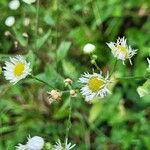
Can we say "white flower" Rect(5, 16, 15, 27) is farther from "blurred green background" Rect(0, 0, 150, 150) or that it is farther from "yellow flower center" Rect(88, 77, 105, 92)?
"yellow flower center" Rect(88, 77, 105, 92)

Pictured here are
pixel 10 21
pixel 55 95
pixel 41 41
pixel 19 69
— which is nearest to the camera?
pixel 55 95

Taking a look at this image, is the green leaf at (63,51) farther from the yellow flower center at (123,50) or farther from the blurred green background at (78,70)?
the yellow flower center at (123,50)

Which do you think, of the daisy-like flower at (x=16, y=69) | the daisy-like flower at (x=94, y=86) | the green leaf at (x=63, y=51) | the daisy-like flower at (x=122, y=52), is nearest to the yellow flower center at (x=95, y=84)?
the daisy-like flower at (x=94, y=86)

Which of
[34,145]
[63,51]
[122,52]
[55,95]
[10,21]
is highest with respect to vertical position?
[10,21]

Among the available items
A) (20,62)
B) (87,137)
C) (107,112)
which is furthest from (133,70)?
(20,62)

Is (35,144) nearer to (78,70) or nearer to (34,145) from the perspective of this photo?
(34,145)

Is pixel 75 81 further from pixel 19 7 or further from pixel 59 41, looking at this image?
pixel 19 7

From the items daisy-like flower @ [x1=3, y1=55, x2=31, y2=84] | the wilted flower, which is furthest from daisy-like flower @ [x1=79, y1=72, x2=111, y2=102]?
daisy-like flower @ [x1=3, y1=55, x2=31, y2=84]

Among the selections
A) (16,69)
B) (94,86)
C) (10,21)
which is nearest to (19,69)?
(16,69)
